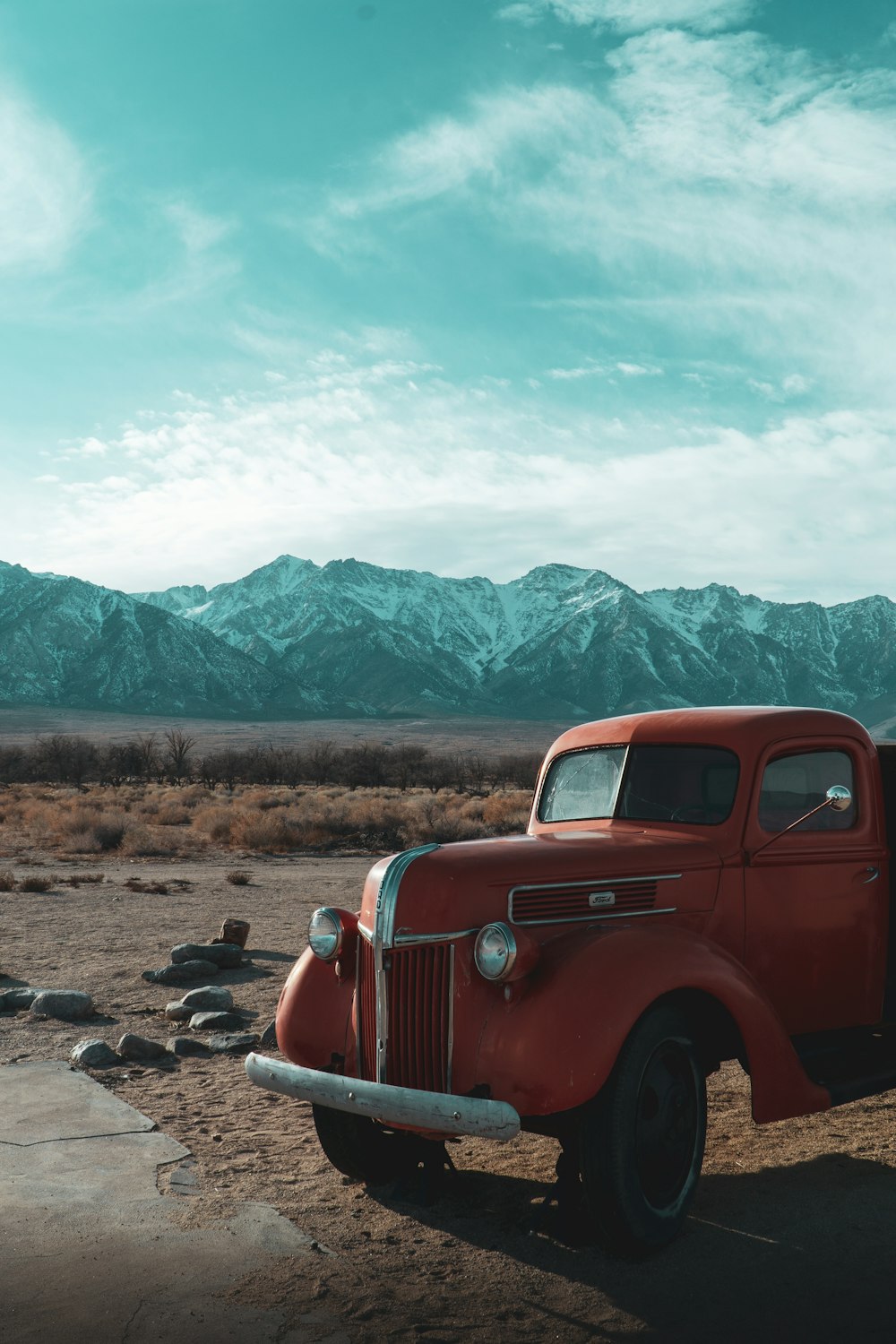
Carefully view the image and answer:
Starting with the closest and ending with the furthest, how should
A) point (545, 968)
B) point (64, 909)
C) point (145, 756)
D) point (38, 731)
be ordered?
point (545, 968) < point (64, 909) < point (145, 756) < point (38, 731)

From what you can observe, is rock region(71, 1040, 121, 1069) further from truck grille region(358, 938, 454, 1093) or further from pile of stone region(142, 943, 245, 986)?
truck grille region(358, 938, 454, 1093)

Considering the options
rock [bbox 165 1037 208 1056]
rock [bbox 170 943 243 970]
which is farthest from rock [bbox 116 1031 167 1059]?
rock [bbox 170 943 243 970]

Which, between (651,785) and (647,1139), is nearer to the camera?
(647,1139)

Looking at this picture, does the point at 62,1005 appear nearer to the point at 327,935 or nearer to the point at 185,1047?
the point at 185,1047

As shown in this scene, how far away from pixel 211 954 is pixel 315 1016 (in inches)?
260

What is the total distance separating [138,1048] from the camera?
8148 mm

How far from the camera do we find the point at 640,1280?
4645 millimetres

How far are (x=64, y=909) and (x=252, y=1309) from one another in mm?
12130

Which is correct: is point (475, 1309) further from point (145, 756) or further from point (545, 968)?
point (145, 756)

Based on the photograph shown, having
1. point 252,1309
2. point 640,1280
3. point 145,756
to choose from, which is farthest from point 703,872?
point 145,756

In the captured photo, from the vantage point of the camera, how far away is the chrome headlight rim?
4637 mm

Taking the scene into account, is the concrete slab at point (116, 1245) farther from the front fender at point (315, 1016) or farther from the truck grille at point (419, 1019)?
the truck grille at point (419, 1019)

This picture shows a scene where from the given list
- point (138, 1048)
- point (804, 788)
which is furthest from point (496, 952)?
point (138, 1048)

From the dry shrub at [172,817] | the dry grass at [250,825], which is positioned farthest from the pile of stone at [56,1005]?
the dry shrub at [172,817]
